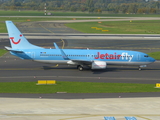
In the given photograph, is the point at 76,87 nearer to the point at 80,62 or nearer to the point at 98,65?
the point at 80,62

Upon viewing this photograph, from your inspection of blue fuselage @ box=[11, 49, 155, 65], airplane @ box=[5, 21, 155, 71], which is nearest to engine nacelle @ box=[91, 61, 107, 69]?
airplane @ box=[5, 21, 155, 71]

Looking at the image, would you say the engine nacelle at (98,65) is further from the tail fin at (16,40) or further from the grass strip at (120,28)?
the grass strip at (120,28)

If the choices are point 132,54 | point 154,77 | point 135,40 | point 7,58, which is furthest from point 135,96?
point 135,40

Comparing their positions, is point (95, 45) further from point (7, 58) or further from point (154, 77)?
point (154, 77)

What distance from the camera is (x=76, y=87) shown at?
1751 inches

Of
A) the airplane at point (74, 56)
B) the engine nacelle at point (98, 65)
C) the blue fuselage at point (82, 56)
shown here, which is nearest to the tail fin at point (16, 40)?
the airplane at point (74, 56)

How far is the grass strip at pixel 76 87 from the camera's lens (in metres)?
42.4

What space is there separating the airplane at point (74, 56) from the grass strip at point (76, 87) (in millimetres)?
9710

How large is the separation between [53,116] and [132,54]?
3058cm

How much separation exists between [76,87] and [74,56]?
13.0m

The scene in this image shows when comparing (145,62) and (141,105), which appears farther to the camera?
(145,62)

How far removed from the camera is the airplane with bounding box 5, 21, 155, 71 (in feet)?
183

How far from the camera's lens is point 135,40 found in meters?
102

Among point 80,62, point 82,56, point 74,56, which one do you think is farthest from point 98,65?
point 74,56
